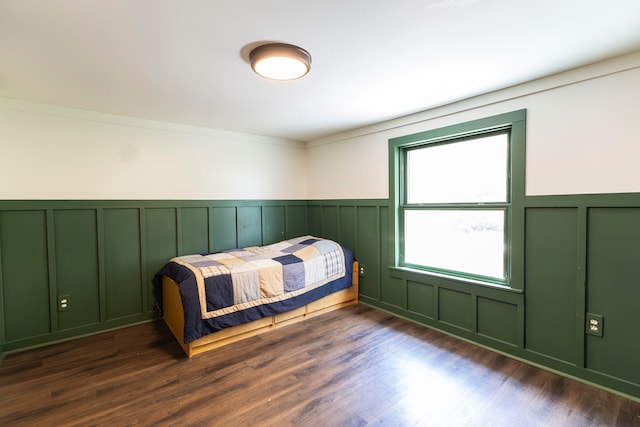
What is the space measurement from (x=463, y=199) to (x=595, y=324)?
1.40 meters

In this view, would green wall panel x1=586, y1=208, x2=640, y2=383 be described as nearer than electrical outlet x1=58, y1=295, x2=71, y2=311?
Yes

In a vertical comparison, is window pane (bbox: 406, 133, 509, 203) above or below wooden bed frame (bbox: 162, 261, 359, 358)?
above

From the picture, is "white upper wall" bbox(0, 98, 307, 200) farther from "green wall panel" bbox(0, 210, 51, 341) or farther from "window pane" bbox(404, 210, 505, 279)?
"window pane" bbox(404, 210, 505, 279)

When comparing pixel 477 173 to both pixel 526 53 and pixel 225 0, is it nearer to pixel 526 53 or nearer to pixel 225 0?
pixel 526 53

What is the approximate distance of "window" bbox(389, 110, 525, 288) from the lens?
2594 mm

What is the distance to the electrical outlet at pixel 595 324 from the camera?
84.9 inches

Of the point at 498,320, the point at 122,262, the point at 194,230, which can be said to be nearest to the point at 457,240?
the point at 498,320

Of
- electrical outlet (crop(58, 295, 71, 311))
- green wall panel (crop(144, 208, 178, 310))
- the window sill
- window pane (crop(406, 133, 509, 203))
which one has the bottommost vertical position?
electrical outlet (crop(58, 295, 71, 311))

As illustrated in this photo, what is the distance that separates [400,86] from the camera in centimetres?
252

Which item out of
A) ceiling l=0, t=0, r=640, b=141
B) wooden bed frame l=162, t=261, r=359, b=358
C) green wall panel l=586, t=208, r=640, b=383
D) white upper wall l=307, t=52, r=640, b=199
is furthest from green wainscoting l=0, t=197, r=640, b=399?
ceiling l=0, t=0, r=640, b=141

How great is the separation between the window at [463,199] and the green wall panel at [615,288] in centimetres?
48

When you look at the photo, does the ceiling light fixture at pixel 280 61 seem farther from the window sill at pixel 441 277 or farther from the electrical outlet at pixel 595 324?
the electrical outlet at pixel 595 324

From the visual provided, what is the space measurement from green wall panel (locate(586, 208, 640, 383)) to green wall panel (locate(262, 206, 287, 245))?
137 inches

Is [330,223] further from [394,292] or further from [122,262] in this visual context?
[122,262]
